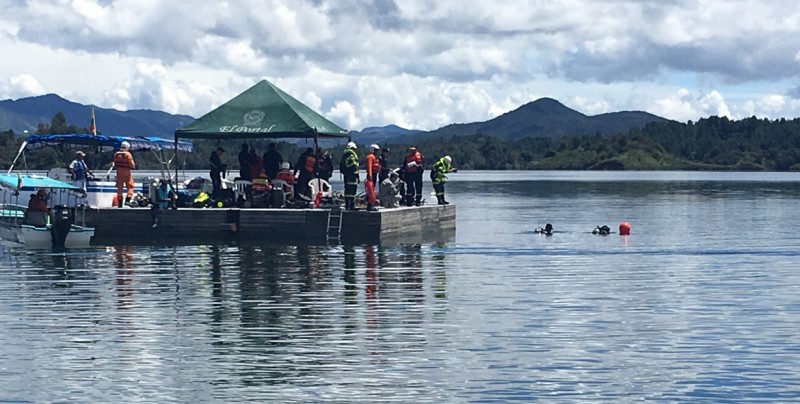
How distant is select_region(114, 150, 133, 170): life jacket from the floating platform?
1.20m

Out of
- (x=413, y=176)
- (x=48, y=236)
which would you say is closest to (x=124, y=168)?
(x=48, y=236)

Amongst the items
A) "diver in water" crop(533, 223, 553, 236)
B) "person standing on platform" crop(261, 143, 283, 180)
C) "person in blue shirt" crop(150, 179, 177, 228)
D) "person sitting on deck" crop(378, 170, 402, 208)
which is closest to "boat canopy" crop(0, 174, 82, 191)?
"person in blue shirt" crop(150, 179, 177, 228)

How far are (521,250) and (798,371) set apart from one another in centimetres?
2040

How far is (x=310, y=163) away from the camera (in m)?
38.9

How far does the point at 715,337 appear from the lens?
69.5 ft

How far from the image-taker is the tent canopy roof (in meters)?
39.0

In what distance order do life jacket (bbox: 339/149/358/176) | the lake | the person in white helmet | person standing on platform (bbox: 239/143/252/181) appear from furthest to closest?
the person in white helmet → person standing on platform (bbox: 239/143/252/181) → life jacket (bbox: 339/149/358/176) → the lake

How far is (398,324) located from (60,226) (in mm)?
16673

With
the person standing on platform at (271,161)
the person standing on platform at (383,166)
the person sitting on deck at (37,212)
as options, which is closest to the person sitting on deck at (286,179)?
the person standing on platform at (271,161)

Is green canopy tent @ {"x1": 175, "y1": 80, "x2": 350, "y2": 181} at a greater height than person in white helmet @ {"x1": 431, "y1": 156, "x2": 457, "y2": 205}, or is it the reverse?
green canopy tent @ {"x1": 175, "y1": 80, "x2": 350, "y2": 181}

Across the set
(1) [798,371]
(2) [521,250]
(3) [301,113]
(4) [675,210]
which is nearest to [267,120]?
(3) [301,113]

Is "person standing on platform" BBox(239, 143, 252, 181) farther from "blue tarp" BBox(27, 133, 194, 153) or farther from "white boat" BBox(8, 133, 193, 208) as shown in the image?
"blue tarp" BBox(27, 133, 194, 153)

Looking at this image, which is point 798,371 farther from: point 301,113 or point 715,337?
point 301,113

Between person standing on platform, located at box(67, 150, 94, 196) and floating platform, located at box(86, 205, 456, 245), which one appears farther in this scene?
person standing on platform, located at box(67, 150, 94, 196)
